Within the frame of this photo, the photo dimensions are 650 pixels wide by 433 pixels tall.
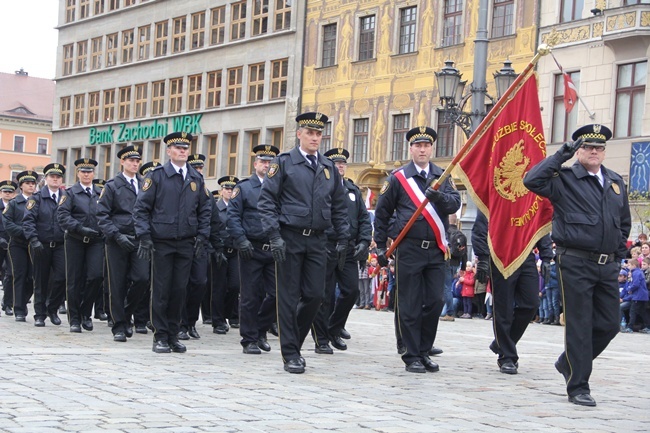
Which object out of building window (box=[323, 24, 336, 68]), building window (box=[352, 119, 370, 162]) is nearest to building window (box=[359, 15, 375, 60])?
building window (box=[323, 24, 336, 68])

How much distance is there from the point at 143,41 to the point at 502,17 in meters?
25.7

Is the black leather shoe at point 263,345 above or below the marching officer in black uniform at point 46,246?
below

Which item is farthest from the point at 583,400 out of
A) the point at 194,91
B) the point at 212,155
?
the point at 194,91

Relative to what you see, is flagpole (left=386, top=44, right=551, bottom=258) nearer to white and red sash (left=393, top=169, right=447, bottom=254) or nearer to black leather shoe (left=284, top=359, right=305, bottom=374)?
white and red sash (left=393, top=169, right=447, bottom=254)

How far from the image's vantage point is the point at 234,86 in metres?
51.2

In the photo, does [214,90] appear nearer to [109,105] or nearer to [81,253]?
[109,105]

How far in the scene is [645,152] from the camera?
31391mm

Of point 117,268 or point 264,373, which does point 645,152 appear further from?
point 264,373

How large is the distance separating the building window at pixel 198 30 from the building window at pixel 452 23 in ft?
56.6

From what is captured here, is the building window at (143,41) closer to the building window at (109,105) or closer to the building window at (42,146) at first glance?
the building window at (109,105)

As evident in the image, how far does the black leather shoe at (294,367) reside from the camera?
1031 cm

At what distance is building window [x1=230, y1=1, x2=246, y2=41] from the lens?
51062mm

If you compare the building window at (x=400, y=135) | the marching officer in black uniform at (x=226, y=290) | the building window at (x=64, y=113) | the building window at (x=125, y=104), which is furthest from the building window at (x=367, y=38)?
the marching officer in black uniform at (x=226, y=290)

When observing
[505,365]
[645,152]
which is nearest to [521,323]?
[505,365]
